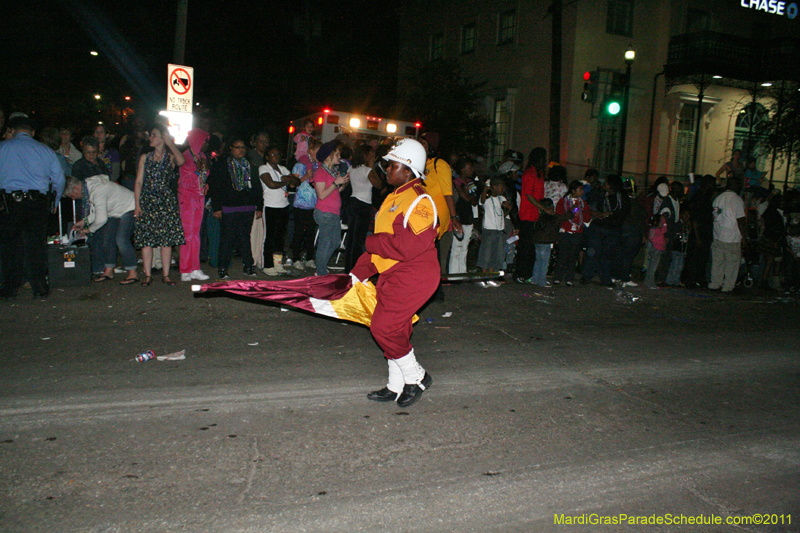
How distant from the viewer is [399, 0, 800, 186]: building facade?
71.8 feet

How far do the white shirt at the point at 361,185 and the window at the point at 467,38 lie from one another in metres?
19.8

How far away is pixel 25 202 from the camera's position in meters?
7.07

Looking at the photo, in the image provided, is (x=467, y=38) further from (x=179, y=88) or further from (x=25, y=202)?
(x=25, y=202)

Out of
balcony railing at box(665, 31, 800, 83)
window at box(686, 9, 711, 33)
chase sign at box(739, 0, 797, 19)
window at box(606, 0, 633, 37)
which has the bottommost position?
balcony railing at box(665, 31, 800, 83)

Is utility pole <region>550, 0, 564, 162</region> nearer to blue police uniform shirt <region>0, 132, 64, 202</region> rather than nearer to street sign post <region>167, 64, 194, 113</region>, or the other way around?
street sign post <region>167, 64, 194, 113</region>

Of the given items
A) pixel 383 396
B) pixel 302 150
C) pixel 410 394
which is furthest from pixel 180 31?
pixel 410 394

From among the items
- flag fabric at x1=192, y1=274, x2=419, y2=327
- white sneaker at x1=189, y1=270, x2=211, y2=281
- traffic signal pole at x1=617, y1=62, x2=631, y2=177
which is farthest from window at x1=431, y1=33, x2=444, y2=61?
flag fabric at x1=192, y1=274, x2=419, y2=327

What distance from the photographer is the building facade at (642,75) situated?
2188cm

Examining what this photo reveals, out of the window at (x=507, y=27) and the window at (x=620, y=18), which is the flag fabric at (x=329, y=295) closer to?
the window at (x=620, y=18)

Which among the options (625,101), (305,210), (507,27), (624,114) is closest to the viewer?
(305,210)

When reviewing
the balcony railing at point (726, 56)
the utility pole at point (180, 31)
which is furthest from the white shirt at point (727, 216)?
the balcony railing at point (726, 56)

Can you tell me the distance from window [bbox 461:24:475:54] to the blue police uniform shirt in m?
22.0

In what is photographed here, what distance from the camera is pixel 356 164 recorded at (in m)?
8.45

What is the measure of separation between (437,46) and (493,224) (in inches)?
850
